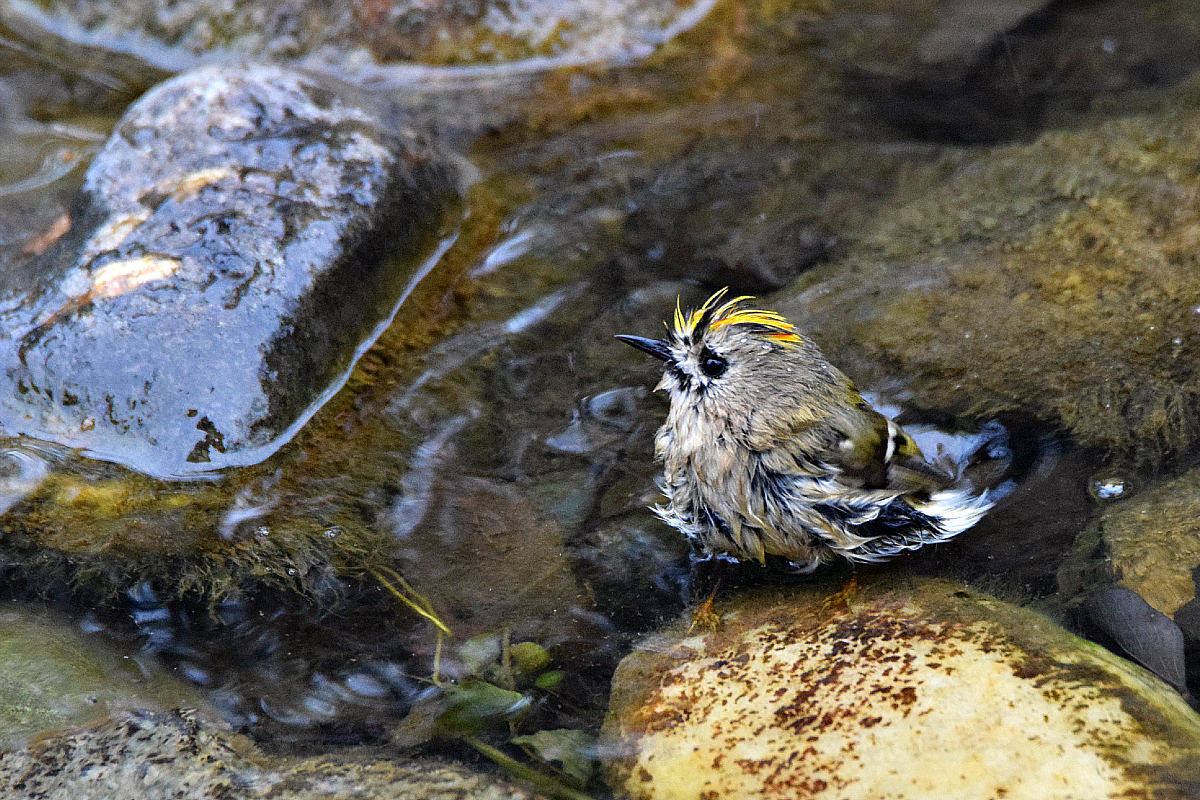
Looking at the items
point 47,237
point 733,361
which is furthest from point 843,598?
point 47,237

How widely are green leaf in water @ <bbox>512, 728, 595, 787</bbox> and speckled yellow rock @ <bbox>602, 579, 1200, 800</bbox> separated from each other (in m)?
0.07

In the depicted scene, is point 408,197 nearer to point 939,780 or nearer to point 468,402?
point 468,402

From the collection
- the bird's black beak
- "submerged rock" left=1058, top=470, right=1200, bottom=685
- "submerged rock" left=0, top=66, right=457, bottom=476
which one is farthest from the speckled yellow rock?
"submerged rock" left=0, top=66, right=457, bottom=476

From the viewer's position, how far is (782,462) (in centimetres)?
323

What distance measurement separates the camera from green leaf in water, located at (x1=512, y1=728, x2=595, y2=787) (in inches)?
107

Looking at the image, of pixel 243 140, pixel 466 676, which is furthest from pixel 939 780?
pixel 243 140

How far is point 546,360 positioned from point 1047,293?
207 centimetres

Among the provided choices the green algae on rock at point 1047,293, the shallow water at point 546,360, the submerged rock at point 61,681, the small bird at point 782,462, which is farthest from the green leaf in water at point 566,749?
the green algae on rock at point 1047,293

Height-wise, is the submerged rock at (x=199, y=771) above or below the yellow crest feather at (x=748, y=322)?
below

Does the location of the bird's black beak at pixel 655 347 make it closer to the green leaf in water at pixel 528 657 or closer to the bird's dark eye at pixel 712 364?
the bird's dark eye at pixel 712 364

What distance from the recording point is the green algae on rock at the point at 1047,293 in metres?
3.62

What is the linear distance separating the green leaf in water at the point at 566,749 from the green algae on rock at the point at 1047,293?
189cm

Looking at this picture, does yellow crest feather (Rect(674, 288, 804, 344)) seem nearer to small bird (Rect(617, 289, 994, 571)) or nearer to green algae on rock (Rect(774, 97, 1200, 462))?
small bird (Rect(617, 289, 994, 571))

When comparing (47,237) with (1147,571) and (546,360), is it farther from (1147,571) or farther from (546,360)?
(1147,571)
